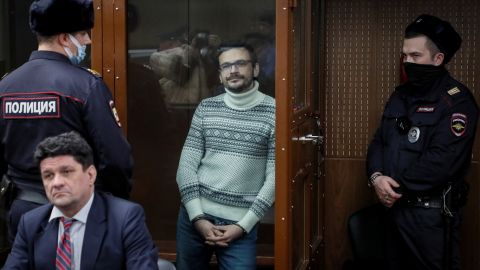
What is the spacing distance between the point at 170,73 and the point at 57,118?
1283 millimetres

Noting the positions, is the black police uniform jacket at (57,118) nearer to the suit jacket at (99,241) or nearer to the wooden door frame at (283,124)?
the suit jacket at (99,241)

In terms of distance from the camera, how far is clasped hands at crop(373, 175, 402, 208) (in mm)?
4086

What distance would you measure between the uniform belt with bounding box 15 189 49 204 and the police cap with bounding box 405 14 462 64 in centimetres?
203

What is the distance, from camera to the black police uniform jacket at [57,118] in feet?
10.9

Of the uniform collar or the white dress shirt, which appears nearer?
the white dress shirt

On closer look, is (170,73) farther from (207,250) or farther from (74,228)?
(74,228)

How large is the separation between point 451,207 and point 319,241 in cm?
112

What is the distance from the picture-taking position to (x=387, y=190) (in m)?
4.10

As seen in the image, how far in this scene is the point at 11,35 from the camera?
5004mm

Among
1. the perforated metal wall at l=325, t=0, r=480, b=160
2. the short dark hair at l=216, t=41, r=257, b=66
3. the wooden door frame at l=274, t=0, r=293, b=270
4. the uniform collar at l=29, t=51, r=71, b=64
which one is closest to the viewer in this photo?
the uniform collar at l=29, t=51, r=71, b=64

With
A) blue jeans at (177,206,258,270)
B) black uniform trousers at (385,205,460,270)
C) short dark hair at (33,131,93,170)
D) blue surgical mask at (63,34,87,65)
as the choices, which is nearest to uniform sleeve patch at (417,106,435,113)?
black uniform trousers at (385,205,460,270)

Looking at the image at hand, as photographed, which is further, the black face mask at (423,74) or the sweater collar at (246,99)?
the black face mask at (423,74)

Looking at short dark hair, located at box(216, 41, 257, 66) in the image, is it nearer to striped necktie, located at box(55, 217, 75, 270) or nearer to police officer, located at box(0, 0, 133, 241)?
police officer, located at box(0, 0, 133, 241)

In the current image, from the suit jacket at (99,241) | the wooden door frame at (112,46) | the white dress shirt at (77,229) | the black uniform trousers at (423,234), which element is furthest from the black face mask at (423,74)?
the white dress shirt at (77,229)
